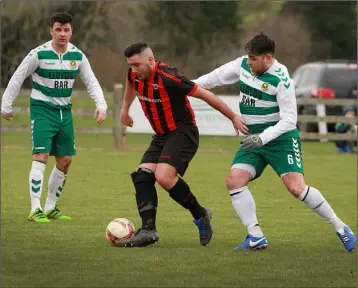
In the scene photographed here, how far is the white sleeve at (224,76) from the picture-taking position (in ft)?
28.9

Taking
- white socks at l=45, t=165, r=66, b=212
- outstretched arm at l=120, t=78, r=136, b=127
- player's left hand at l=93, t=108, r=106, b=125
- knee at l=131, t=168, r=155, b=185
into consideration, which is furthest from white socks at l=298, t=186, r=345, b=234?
white socks at l=45, t=165, r=66, b=212

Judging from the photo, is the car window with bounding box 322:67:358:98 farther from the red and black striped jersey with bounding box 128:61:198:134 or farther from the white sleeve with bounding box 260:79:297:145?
the white sleeve with bounding box 260:79:297:145

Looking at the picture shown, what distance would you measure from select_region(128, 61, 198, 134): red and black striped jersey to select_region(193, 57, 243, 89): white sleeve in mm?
287

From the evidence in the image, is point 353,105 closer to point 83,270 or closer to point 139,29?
point 139,29

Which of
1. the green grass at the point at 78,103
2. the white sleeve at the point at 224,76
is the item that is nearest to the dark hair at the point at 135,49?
the white sleeve at the point at 224,76

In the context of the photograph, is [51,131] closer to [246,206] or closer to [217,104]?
[217,104]

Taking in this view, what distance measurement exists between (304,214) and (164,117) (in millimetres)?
3241

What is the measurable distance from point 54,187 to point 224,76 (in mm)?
2778

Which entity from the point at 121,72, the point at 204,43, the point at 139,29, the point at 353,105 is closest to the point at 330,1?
the point at 204,43

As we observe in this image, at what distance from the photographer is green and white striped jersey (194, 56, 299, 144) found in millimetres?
8406

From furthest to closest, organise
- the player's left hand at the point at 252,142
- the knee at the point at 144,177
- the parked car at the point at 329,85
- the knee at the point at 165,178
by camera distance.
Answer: the parked car at the point at 329,85
the knee at the point at 144,177
the knee at the point at 165,178
the player's left hand at the point at 252,142

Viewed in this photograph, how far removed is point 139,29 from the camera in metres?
35.9

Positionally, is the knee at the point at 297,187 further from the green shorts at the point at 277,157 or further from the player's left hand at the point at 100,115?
the player's left hand at the point at 100,115

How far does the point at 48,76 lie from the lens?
1048 cm
